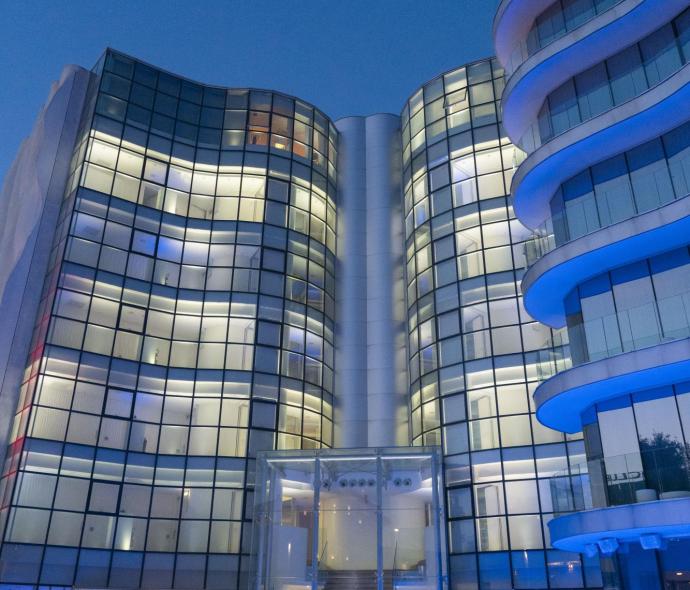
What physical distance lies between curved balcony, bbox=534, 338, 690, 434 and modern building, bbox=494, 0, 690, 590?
47 mm

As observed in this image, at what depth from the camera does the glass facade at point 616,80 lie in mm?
25369

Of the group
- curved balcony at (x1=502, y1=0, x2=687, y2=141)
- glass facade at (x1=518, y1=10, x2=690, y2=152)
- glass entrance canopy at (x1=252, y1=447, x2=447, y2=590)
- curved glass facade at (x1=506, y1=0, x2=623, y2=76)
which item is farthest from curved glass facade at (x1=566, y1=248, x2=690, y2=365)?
glass entrance canopy at (x1=252, y1=447, x2=447, y2=590)

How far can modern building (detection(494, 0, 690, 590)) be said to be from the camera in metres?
21.3

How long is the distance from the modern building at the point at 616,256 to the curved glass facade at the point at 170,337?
18424 mm

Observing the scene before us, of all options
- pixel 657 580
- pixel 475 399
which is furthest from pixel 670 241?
pixel 475 399

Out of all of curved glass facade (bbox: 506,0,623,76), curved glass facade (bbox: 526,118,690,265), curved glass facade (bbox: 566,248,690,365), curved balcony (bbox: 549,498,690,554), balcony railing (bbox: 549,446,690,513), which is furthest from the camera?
curved glass facade (bbox: 506,0,623,76)

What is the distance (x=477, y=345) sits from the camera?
39.8 meters

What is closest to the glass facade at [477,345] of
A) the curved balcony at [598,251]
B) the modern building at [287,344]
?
the modern building at [287,344]

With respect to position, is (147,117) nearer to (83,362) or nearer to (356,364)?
(83,362)

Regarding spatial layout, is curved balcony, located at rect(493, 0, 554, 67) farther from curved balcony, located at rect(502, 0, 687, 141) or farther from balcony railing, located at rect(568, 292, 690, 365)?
balcony railing, located at rect(568, 292, 690, 365)

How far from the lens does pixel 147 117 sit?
45656 mm

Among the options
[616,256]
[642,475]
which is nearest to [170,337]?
[616,256]

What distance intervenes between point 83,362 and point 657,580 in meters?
Result: 29.6

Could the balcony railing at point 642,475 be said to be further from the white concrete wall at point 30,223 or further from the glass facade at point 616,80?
the white concrete wall at point 30,223
